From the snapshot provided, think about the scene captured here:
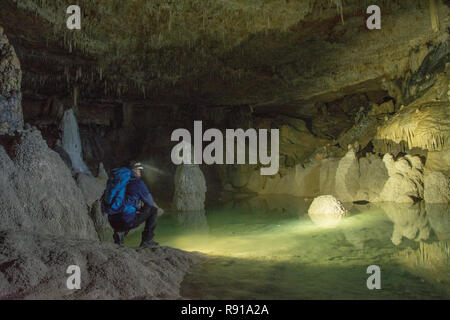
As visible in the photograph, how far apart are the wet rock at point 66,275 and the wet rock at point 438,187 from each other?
8.54 metres

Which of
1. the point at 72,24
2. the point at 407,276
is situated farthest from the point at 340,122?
the point at 407,276

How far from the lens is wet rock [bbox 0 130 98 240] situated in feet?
13.5

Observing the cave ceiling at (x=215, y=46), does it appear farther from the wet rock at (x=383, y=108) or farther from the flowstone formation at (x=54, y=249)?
the flowstone formation at (x=54, y=249)

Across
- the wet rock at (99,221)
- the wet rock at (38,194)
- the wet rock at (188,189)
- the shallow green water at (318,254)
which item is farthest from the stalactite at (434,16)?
the wet rock at (38,194)

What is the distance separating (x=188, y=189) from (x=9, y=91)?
622cm

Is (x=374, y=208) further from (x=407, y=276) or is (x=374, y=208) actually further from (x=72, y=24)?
(x=72, y=24)

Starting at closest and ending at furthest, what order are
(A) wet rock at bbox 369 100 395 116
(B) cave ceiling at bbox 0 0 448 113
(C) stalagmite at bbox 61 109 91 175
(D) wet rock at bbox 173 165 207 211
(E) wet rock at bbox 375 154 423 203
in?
(B) cave ceiling at bbox 0 0 448 113 → (E) wet rock at bbox 375 154 423 203 → (D) wet rock at bbox 173 165 207 211 → (C) stalagmite at bbox 61 109 91 175 → (A) wet rock at bbox 369 100 395 116

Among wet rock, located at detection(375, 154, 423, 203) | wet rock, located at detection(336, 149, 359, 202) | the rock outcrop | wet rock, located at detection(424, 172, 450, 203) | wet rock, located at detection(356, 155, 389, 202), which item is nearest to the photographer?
the rock outcrop

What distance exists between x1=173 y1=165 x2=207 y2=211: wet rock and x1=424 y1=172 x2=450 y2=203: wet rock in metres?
6.57

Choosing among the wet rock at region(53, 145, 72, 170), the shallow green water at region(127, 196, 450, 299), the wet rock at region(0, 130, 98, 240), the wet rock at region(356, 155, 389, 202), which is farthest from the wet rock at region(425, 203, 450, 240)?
the wet rock at region(53, 145, 72, 170)

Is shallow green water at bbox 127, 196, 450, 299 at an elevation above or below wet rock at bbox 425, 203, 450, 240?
below

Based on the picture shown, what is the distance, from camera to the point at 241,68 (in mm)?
13492

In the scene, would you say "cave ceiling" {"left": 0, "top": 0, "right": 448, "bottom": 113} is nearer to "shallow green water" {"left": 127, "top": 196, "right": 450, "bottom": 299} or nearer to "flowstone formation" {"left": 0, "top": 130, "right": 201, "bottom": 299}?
"flowstone formation" {"left": 0, "top": 130, "right": 201, "bottom": 299}
